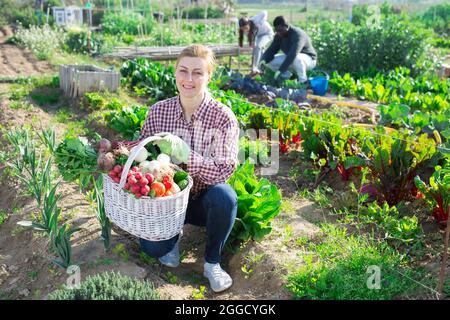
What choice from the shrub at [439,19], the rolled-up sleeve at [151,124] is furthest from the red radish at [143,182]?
the shrub at [439,19]

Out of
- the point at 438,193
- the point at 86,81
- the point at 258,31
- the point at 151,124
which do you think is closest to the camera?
the point at 151,124

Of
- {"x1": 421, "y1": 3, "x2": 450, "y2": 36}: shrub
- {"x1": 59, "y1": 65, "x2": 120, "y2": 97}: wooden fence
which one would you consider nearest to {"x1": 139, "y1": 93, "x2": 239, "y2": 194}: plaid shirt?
{"x1": 59, "y1": 65, "x2": 120, "y2": 97}: wooden fence

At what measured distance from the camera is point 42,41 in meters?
11.2

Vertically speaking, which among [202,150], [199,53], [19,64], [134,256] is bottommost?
[134,256]

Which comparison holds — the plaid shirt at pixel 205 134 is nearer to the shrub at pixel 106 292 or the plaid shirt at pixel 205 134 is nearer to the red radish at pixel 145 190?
the red radish at pixel 145 190

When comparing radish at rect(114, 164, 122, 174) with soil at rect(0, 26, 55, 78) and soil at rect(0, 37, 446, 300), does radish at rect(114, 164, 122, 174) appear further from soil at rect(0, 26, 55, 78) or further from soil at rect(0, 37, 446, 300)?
soil at rect(0, 26, 55, 78)

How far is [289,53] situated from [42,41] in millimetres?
5675

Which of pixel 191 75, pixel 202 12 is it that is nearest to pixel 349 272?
pixel 191 75

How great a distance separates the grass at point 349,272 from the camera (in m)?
3.01

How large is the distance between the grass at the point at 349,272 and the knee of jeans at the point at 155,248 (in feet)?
2.48

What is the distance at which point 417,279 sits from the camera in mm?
3203

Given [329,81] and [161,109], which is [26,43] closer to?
[329,81]

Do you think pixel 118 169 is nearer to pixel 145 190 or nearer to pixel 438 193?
pixel 145 190
